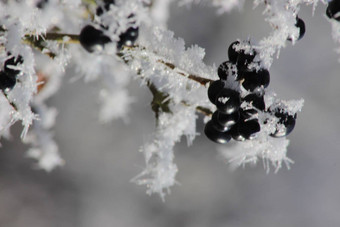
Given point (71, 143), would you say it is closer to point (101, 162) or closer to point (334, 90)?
point (101, 162)

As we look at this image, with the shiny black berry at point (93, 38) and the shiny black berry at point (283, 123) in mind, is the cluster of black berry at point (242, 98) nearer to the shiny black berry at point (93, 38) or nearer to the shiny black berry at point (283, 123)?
the shiny black berry at point (283, 123)

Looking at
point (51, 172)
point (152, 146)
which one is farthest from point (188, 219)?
point (152, 146)

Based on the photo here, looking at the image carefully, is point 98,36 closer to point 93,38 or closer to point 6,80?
point 93,38

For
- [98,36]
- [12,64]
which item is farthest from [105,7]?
[12,64]

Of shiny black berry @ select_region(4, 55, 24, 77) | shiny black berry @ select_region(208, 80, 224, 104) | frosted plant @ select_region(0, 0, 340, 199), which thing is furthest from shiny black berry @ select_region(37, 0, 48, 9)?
shiny black berry @ select_region(208, 80, 224, 104)

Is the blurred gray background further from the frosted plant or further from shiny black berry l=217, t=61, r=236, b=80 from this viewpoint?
shiny black berry l=217, t=61, r=236, b=80

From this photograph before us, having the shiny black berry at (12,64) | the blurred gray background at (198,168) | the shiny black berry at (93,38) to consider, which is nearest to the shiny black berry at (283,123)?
the shiny black berry at (93,38)
